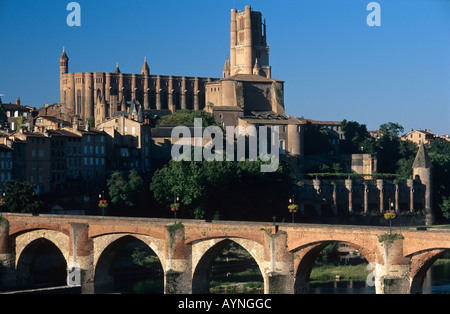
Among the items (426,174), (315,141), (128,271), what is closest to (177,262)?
(128,271)

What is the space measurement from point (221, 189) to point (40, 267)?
22152 mm

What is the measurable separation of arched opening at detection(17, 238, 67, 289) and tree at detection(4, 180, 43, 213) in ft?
21.1

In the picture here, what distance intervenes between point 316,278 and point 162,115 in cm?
6036

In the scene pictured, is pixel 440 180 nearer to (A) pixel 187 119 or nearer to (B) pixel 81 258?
(A) pixel 187 119

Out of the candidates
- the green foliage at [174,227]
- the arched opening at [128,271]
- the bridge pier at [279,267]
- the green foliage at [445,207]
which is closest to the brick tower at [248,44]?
the green foliage at [445,207]

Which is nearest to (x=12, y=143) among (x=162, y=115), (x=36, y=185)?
(x=36, y=185)

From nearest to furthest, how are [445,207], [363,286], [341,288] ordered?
[341,288] < [363,286] < [445,207]

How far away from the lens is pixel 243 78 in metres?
134

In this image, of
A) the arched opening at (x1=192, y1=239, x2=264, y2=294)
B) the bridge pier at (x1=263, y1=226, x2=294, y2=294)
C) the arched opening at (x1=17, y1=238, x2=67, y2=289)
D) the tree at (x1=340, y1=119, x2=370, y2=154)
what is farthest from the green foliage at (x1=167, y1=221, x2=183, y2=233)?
the tree at (x1=340, y1=119, x2=370, y2=154)

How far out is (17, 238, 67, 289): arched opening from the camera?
72312 mm

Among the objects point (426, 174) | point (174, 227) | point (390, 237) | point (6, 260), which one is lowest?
point (6, 260)

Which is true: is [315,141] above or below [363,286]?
above

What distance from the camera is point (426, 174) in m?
116

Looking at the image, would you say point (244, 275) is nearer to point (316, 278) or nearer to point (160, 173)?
point (316, 278)
